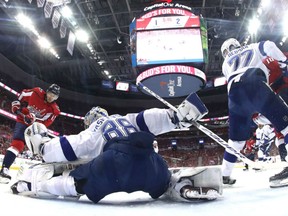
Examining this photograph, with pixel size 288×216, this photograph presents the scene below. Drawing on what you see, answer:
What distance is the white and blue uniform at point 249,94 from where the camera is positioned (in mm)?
2002

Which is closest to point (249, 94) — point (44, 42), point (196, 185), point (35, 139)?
point (196, 185)

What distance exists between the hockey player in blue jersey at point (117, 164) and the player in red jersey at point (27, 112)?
1.46m

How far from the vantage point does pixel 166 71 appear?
8602 millimetres

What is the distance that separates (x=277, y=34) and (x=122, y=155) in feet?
38.9

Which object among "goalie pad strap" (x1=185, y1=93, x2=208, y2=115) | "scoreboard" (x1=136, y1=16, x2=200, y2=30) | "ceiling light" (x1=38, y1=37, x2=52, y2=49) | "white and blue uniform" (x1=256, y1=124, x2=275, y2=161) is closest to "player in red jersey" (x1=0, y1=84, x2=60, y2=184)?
"goalie pad strap" (x1=185, y1=93, x2=208, y2=115)

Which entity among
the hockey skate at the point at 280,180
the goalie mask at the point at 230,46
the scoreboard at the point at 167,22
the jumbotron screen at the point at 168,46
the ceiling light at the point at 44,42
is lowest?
the hockey skate at the point at 280,180

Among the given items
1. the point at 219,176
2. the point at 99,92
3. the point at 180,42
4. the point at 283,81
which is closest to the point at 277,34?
the point at 180,42

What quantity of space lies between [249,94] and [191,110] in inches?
33.0

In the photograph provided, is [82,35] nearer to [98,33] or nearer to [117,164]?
[98,33]

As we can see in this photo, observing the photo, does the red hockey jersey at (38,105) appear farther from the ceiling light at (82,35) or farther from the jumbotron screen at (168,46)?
the ceiling light at (82,35)

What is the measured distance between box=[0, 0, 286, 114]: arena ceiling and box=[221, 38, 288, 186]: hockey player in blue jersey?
600cm

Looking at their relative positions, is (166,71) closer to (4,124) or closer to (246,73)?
(246,73)

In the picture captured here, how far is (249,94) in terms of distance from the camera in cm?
217

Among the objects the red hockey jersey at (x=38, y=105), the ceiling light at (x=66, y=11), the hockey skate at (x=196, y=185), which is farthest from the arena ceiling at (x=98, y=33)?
the hockey skate at (x=196, y=185)
